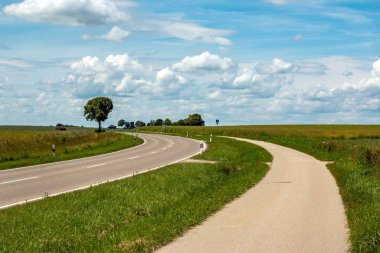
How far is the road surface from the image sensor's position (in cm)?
891

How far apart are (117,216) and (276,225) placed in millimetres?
3536

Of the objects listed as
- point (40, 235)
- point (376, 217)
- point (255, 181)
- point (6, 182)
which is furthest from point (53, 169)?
point (376, 217)

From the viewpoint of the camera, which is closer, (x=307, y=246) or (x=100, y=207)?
(x=307, y=246)

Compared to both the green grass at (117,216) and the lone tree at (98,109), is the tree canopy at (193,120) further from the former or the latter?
the green grass at (117,216)

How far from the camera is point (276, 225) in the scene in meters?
10.7

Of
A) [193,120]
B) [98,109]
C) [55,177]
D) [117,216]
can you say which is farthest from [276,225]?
[193,120]

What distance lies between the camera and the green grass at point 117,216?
9070 millimetres

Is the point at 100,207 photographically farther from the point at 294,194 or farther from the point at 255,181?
the point at 255,181

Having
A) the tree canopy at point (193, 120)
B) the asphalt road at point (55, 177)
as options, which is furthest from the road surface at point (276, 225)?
the tree canopy at point (193, 120)

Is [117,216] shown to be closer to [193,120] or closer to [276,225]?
[276,225]

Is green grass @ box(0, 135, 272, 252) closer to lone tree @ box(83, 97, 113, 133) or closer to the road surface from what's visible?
the road surface

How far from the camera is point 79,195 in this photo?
14.4m

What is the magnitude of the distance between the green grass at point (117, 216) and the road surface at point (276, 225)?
452mm

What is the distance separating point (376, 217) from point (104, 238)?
5346 millimetres
